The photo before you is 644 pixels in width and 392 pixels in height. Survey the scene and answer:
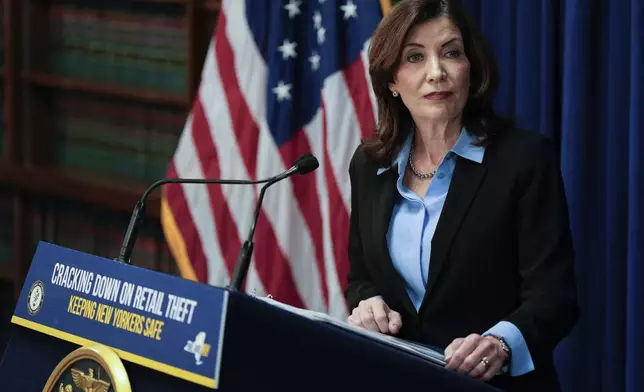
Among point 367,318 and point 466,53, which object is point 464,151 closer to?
point 466,53

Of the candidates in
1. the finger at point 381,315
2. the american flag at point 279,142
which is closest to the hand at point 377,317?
the finger at point 381,315

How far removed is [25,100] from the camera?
4.86 metres

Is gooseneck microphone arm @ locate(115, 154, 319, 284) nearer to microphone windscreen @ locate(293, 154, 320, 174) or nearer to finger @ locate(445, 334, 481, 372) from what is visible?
microphone windscreen @ locate(293, 154, 320, 174)

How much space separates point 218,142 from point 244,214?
25cm

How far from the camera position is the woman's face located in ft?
7.75

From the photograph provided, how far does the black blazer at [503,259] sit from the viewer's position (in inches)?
87.4

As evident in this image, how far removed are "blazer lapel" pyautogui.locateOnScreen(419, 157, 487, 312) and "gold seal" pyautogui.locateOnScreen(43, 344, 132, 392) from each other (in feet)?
2.46

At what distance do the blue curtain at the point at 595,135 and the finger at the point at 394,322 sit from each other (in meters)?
0.80

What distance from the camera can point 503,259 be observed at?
90.4 inches

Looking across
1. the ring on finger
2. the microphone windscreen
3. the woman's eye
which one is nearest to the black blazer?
the ring on finger

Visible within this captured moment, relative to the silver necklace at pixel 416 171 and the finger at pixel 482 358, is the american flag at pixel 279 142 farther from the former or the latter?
the finger at pixel 482 358

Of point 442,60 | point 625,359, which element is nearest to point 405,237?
point 442,60

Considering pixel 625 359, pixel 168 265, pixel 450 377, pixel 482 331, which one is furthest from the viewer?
pixel 168 265

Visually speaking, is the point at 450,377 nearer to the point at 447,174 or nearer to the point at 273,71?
the point at 447,174
